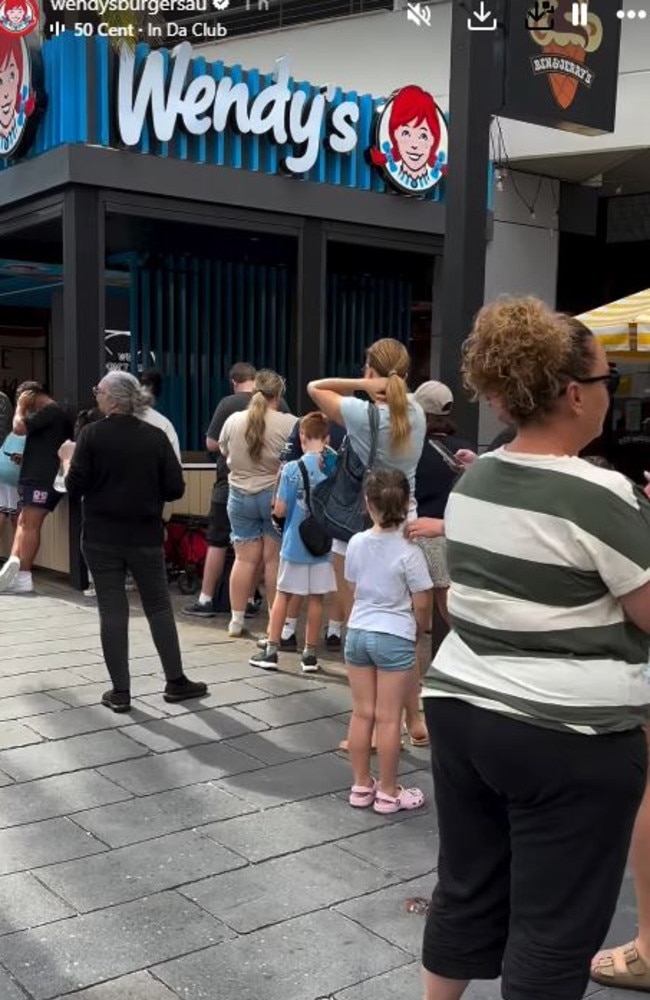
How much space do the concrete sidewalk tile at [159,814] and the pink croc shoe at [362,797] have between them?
428mm

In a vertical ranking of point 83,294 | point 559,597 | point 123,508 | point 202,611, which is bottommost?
point 202,611

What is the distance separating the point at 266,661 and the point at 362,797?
2.09 m

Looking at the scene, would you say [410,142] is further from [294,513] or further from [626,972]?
[626,972]

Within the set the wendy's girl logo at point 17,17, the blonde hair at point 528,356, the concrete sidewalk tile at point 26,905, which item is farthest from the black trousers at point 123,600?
the wendy's girl logo at point 17,17

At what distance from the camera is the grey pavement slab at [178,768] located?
14.3ft

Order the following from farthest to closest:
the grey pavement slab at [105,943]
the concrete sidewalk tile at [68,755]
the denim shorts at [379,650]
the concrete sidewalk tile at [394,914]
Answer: the concrete sidewalk tile at [68,755] → the denim shorts at [379,650] → the concrete sidewalk tile at [394,914] → the grey pavement slab at [105,943]

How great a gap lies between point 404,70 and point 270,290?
345 cm

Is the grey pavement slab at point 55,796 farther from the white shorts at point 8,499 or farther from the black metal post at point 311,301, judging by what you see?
the black metal post at point 311,301

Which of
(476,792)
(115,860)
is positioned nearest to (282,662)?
(115,860)

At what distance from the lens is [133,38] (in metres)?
8.38

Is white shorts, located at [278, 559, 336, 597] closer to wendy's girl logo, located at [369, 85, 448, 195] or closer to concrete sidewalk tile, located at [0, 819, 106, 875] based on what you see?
concrete sidewalk tile, located at [0, 819, 106, 875]

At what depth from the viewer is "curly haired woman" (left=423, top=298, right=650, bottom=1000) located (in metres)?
1.97

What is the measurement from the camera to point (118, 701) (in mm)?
5305

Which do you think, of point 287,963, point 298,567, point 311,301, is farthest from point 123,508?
point 311,301
